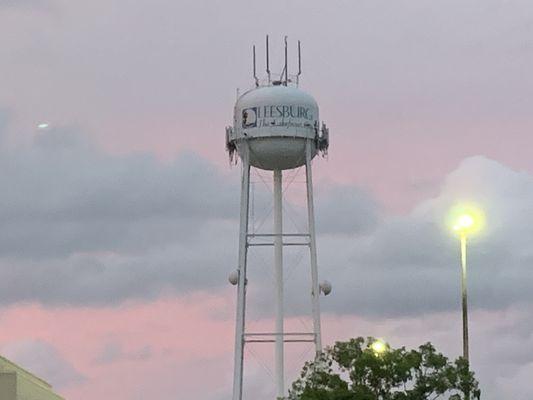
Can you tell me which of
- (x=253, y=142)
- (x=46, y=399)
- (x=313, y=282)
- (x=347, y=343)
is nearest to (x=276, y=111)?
(x=253, y=142)

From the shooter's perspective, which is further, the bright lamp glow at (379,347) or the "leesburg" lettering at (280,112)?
the "leesburg" lettering at (280,112)

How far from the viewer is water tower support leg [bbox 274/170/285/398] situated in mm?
116312

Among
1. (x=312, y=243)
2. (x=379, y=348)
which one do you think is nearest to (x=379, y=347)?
(x=379, y=348)

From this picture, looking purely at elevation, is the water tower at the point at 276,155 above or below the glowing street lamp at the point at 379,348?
above

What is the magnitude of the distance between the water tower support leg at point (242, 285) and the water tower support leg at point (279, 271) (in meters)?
1.82

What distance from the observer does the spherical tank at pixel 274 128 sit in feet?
382

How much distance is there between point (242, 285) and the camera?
118 metres

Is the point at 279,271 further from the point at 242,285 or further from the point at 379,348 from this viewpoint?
the point at 379,348

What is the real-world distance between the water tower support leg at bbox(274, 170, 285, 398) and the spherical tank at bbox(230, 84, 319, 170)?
5.01 ft

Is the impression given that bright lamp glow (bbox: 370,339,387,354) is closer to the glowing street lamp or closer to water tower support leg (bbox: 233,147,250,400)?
the glowing street lamp

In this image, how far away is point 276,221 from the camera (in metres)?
119

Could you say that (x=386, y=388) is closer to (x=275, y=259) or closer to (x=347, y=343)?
(x=347, y=343)

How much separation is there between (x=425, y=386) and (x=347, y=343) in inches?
171

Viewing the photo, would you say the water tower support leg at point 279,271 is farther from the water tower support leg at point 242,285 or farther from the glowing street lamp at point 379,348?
the glowing street lamp at point 379,348
